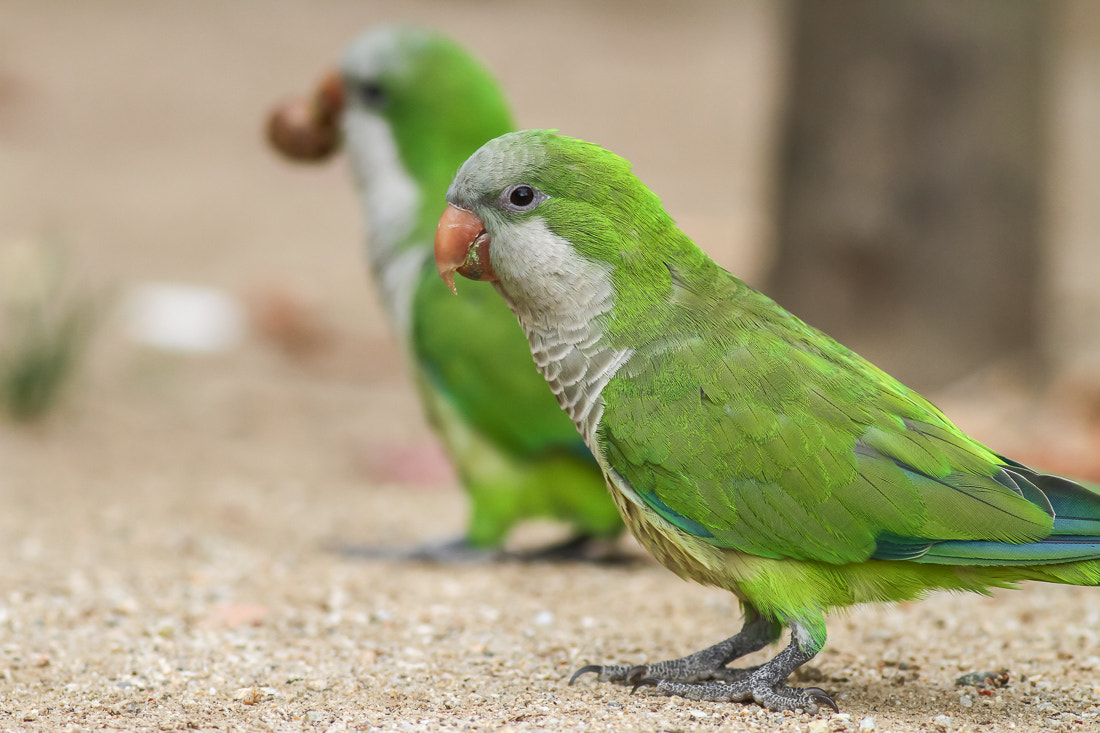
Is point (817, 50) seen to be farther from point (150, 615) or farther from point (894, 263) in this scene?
point (150, 615)

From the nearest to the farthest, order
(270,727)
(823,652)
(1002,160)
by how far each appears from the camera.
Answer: (270,727), (823,652), (1002,160)

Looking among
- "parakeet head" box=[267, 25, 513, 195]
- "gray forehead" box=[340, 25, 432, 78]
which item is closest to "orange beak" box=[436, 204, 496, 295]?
"parakeet head" box=[267, 25, 513, 195]

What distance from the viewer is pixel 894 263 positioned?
675 centimetres

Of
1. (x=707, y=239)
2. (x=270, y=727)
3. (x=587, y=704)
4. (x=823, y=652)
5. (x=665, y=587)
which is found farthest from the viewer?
(x=707, y=239)

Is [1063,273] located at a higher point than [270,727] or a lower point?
higher

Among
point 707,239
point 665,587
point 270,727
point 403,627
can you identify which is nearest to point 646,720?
point 270,727

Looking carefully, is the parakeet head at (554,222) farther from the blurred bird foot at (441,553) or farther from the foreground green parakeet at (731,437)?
the blurred bird foot at (441,553)

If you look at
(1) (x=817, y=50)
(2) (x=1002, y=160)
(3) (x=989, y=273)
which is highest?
(1) (x=817, y=50)

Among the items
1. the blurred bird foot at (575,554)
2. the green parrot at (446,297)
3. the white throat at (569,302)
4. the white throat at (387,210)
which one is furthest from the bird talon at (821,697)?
the white throat at (387,210)

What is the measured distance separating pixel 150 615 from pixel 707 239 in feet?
25.5

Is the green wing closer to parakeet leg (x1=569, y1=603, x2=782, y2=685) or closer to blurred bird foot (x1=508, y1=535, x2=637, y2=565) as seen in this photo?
parakeet leg (x1=569, y1=603, x2=782, y2=685)

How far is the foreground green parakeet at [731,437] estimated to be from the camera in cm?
281

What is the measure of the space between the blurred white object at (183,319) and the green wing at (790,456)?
6.14 metres

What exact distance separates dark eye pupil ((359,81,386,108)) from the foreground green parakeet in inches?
76.5
